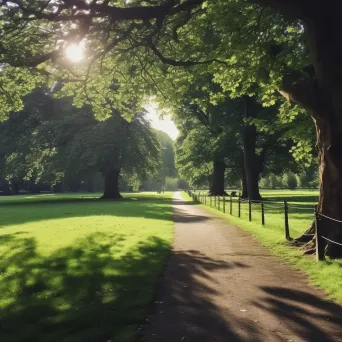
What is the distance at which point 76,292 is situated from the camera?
6.98 m

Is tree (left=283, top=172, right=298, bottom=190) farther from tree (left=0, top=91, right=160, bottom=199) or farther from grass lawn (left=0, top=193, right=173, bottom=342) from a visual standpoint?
grass lawn (left=0, top=193, right=173, bottom=342)

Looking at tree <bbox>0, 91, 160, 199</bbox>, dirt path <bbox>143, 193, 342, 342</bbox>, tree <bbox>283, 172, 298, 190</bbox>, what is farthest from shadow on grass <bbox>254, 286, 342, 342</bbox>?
tree <bbox>283, 172, 298, 190</bbox>

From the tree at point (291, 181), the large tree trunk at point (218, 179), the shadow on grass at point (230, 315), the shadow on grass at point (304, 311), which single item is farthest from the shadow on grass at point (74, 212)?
the tree at point (291, 181)

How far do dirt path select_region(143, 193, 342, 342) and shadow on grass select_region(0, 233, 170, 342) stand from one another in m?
0.44

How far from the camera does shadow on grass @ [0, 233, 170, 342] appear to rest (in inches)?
202

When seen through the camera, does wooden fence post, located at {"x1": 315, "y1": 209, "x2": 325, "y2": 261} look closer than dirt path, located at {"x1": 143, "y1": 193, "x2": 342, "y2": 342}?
No

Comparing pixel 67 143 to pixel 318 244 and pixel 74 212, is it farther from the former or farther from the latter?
pixel 318 244

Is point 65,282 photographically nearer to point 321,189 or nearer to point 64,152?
point 321,189

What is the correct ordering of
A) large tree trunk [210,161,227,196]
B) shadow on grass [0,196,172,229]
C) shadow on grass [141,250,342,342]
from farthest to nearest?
large tree trunk [210,161,227,196], shadow on grass [0,196,172,229], shadow on grass [141,250,342,342]

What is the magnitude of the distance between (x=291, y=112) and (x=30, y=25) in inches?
466

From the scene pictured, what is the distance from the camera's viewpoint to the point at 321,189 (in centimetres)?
1056

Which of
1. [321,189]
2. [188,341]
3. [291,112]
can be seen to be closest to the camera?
[188,341]

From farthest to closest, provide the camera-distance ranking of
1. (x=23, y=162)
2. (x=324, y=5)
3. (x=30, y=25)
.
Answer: (x=23, y=162), (x=30, y=25), (x=324, y=5)

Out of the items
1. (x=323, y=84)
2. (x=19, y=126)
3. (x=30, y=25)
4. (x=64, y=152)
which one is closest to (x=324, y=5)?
(x=323, y=84)
